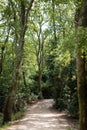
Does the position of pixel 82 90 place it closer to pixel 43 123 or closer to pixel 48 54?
pixel 43 123

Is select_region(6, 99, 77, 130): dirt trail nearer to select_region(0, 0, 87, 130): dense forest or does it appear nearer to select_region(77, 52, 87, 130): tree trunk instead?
select_region(0, 0, 87, 130): dense forest

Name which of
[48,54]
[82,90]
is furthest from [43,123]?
[48,54]

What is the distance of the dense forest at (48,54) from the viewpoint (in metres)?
10.2

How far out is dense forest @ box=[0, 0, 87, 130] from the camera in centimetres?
1024

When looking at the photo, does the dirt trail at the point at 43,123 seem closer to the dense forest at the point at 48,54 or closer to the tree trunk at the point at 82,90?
the dense forest at the point at 48,54

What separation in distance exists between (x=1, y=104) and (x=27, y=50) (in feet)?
42.3

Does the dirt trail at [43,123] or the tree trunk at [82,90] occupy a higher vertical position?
the tree trunk at [82,90]

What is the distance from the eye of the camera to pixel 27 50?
3744 cm

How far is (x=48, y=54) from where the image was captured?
31328 mm

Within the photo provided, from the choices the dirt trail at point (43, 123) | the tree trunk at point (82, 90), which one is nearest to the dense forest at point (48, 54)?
the tree trunk at point (82, 90)

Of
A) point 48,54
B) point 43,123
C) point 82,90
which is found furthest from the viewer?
point 48,54

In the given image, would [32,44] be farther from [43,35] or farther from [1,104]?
[1,104]

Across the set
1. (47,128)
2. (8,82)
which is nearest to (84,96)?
(47,128)

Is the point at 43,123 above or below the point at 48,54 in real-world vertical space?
below
